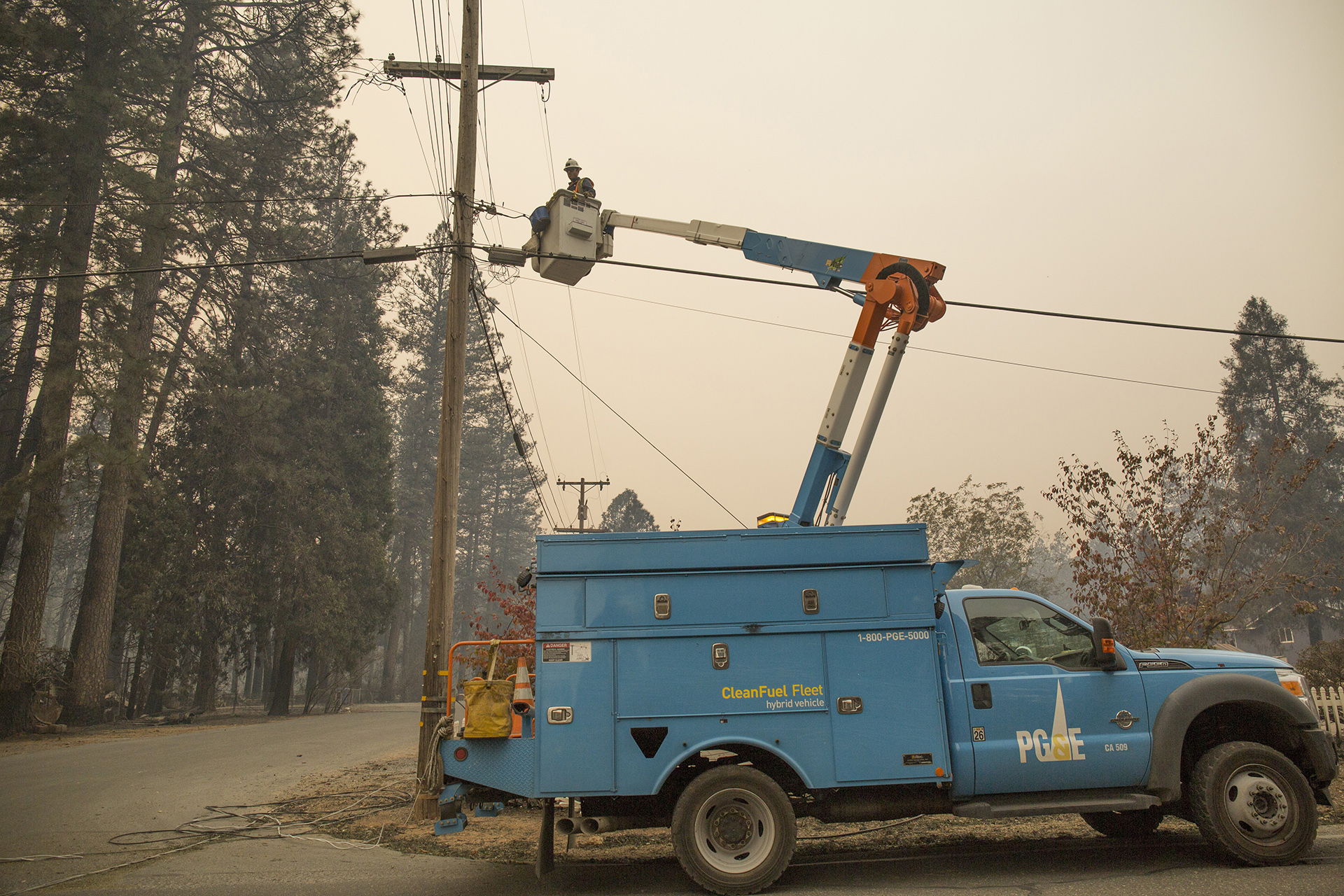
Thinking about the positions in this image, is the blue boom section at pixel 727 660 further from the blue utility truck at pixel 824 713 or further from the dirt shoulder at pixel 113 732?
the dirt shoulder at pixel 113 732

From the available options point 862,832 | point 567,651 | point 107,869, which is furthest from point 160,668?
point 567,651

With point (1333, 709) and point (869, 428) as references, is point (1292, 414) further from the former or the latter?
point (869, 428)

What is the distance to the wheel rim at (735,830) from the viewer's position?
20.1ft

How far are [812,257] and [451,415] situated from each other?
15.2ft

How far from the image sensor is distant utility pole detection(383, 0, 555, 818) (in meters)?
8.99

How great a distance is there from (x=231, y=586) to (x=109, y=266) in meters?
11.3

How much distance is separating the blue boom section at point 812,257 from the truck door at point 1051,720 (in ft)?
13.7

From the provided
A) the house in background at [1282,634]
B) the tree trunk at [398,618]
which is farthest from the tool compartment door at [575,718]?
the tree trunk at [398,618]

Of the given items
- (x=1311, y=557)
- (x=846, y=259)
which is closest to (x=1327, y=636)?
(x=1311, y=557)

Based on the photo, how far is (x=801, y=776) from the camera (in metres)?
6.19

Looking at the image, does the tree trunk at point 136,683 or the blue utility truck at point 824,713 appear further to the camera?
the tree trunk at point 136,683

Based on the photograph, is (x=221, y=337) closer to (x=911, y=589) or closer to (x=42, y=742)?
(x=42, y=742)

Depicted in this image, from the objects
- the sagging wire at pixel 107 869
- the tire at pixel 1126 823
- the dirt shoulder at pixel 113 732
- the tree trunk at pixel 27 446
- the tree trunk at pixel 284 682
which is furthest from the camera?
the tree trunk at pixel 284 682

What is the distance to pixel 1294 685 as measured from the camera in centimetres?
671
